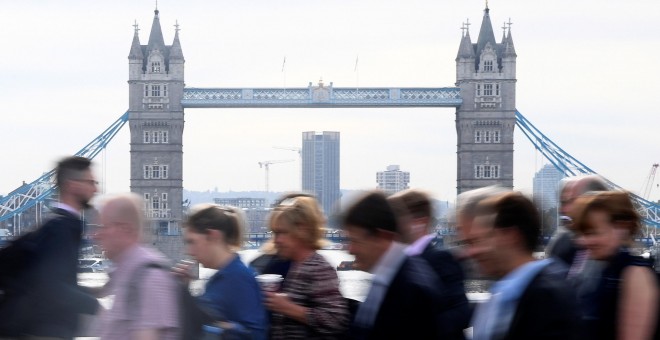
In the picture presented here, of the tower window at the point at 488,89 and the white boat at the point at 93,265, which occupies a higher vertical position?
the tower window at the point at 488,89

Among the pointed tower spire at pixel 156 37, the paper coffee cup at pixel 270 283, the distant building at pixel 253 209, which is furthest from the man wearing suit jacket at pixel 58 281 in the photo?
the distant building at pixel 253 209

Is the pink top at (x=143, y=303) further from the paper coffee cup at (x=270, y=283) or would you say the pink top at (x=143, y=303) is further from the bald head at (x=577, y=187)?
the bald head at (x=577, y=187)

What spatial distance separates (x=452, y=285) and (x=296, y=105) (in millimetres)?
53844

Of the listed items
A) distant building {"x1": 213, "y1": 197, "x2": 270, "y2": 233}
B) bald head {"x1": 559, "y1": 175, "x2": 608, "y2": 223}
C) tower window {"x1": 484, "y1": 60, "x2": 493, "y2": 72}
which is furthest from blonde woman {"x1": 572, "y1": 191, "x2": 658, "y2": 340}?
distant building {"x1": 213, "y1": 197, "x2": 270, "y2": 233}

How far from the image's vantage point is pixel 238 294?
3607mm

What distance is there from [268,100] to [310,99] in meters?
1.89

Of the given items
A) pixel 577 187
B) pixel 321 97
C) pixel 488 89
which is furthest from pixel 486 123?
pixel 577 187

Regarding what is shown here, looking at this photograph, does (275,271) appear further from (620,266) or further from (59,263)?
(620,266)

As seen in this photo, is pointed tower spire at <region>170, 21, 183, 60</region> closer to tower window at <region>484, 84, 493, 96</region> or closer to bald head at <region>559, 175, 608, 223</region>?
tower window at <region>484, 84, 493, 96</region>

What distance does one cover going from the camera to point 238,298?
3607mm

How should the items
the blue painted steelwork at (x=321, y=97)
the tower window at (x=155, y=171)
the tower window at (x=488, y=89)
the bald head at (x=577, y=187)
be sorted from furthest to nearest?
the tower window at (x=488, y=89), the tower window at (x=155, y=171), the blue painted steelwork at (x=321, y=97), the bald head at (x=577, y=187)

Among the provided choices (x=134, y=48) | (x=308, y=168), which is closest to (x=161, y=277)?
(x=134, y=48)

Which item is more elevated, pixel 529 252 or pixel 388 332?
pixel 529 252

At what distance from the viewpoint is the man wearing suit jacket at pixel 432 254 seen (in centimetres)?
376
